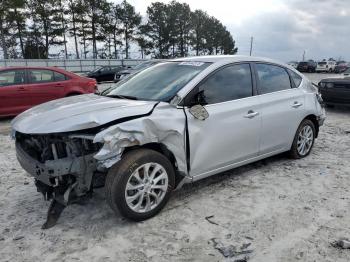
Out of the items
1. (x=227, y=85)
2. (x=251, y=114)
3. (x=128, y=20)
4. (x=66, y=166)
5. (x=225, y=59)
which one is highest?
(x=128, y=20)

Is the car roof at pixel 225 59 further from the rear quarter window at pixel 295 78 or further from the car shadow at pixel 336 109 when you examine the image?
the car shadow at pixel 336 109

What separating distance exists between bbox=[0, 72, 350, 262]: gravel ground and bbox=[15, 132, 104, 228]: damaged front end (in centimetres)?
Answer: 37

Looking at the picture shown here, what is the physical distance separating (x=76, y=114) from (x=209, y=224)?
1.71 meters

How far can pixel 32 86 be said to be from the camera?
945 centimetres

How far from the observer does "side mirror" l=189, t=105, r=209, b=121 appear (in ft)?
13.0

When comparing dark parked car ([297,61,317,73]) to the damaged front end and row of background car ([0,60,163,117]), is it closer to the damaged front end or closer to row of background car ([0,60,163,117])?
row of background car ([0,60,163,117])

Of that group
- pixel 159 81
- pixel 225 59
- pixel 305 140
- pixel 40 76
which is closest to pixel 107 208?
pixel 159 81

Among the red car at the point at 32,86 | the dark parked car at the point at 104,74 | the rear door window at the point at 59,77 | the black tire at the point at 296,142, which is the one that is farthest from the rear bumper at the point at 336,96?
the dark parked car at the point at 104,74

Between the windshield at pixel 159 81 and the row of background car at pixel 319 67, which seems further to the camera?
the row of background car at pixel 319 67

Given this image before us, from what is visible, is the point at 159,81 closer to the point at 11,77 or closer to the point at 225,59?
the point at 225,59

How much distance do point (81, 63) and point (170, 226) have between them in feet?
121

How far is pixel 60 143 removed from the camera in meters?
3.59

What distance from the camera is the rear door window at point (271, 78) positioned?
4.94 meters

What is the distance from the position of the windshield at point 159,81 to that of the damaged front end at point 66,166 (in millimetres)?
991
